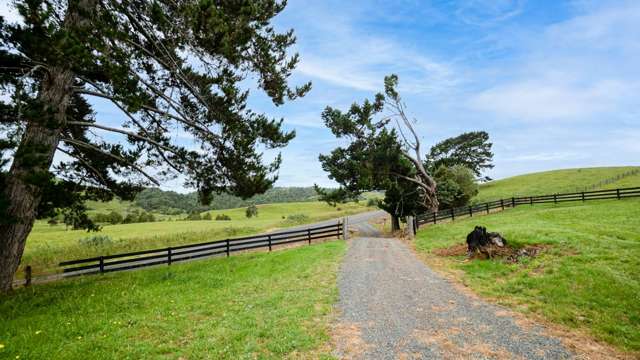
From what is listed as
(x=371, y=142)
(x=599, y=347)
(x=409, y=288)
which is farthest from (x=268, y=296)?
(x=371, y=142)

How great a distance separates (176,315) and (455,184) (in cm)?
3036

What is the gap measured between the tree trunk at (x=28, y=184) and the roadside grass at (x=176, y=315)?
130 centimetres

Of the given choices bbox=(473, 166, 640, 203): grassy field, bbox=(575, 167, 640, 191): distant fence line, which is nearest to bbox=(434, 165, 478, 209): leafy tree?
bbox=(473, 166, 640, 203): grassy field

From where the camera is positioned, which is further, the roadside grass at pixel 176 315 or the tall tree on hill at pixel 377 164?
the tall tree on hill at pixel 377 164

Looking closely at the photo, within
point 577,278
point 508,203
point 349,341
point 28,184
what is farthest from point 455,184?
point 28,184

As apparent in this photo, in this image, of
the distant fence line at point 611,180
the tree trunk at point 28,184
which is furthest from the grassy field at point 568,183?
the tree trunk at point 28,184

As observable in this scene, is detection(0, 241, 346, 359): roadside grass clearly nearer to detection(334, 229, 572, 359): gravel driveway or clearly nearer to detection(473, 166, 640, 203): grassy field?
detection(334, 229, 572, 359): gravel driveway

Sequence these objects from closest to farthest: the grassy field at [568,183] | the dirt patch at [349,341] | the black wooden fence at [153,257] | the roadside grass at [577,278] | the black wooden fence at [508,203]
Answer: the dirt patch at [349,341], the roadside grass at [577,278], the black wooden fence at [153,257], the black wooden fence at [508,203], the grassy field at [568,183]

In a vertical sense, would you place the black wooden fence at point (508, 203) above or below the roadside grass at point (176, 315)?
above

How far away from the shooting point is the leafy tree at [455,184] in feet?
103

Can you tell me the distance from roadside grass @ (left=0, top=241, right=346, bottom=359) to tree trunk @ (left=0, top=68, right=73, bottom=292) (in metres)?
1.30

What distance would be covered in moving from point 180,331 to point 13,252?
7.05 meters

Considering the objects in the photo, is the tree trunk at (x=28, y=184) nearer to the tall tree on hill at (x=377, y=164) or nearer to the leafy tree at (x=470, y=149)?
the tall tree on hill at (x=377, y=164)

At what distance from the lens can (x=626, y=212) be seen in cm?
1894
